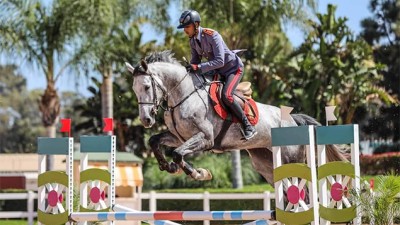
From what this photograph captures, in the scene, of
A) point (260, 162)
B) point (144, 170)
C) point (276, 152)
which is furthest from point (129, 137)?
point (276, 152)

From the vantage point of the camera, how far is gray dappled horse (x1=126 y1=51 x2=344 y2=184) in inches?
304

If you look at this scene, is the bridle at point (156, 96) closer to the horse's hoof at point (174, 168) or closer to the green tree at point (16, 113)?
the horse's hoof at point (174, 168)

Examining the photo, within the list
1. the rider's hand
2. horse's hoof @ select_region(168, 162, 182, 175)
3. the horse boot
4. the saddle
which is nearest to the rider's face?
the rider's hand

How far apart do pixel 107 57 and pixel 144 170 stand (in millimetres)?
6389

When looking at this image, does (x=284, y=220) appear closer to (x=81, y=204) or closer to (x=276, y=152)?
(x=276, y=152)

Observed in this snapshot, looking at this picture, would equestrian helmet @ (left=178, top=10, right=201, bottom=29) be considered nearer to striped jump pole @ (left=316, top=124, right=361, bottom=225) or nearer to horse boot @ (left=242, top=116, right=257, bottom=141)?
horse boot @ (left=242, top=116, right=257, bottom=141)

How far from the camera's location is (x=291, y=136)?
7.00 meters

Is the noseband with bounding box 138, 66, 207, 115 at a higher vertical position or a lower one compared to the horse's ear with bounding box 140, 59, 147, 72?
lower

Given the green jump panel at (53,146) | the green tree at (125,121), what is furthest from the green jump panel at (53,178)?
the green tree at (125,121)

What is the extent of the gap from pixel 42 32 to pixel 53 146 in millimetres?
12101

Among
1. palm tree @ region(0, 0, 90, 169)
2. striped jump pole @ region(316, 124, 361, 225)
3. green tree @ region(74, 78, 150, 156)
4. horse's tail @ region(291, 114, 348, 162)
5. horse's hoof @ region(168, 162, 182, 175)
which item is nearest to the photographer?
striped jump pole @ region(316, 124, 361, 225)

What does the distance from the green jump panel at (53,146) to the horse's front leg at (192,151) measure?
4.47ft

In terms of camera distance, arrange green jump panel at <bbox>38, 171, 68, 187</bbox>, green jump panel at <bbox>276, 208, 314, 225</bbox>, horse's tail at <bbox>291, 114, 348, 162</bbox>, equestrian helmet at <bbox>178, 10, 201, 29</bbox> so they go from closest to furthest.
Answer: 1. green jump panel at <bbox>276, 208, 314, 225</bbox>
2. equestrian helmet at <bbox>178, 10, 201, 29</bbox>
3. green jump panel at <bbox>38, 171, 68, 187</bbox>
4. horse's tail at <bbox>291, 114, 348, 162</bbox>

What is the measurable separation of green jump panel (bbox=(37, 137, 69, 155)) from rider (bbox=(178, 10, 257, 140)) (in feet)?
5.28
